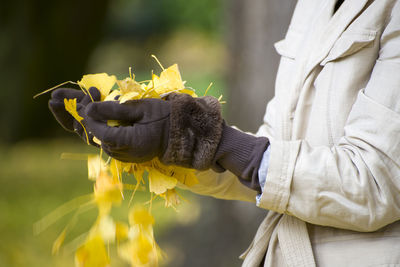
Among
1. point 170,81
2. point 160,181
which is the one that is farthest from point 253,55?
point 160,181

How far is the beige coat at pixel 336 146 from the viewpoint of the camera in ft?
3.27

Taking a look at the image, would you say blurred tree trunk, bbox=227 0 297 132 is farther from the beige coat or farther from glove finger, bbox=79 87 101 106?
glove finger, bbox=79 87 101 106

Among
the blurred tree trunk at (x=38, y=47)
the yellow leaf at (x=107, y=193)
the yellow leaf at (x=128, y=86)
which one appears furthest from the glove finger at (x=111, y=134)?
the blurred tree trunk at (x=38, y=47)

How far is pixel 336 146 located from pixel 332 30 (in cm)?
31

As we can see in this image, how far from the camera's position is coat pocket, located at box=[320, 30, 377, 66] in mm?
1082

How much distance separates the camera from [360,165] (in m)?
0.99

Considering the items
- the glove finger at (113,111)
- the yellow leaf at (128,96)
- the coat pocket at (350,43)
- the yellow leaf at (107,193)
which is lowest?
the yellow leaf at (107,193)

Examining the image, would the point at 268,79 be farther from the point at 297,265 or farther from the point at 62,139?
the point at 62,139

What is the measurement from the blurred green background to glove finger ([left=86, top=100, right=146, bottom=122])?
1.08 feet

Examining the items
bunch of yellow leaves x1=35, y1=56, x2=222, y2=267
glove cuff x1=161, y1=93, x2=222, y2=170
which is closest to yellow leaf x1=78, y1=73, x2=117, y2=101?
bunch of yellow leaves x1=35, y1=56, x2=222, y2=267

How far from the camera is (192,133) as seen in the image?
102 cm

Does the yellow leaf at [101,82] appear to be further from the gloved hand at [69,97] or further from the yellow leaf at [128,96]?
the yellow leaf at [128,96]

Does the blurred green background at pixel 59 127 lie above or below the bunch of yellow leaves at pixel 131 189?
below

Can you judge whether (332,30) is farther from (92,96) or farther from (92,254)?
(92,254)
